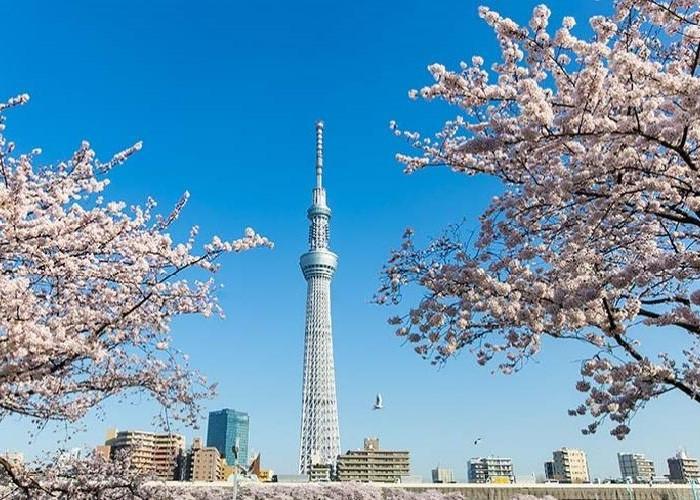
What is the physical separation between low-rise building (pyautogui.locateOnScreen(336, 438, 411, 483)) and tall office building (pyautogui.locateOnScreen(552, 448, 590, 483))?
146 feet

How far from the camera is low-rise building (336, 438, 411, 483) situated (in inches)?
2916

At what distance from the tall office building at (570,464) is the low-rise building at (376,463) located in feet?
146

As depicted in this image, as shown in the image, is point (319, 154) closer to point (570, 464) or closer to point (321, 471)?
point (321, 471)

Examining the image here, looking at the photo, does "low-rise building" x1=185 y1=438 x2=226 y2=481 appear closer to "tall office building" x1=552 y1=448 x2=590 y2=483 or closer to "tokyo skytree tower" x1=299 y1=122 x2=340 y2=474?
"tokyo skytree tower" x1=299 y1=122 x2=340 y2=474

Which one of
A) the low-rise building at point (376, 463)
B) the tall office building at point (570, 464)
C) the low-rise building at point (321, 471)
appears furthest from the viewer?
the tall office building at point (570, 464)

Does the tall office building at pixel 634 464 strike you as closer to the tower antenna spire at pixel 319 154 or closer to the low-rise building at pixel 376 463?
the low-rise building at pixel 376 463

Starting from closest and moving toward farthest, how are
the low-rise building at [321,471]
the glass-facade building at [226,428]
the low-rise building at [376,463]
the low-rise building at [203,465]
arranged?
the low-rise building at [321,471]
the low-rise building at [376,463]
the low-rise building at [203,465]
the glass-facade building at [226,428]

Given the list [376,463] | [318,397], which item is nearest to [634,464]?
[376,463]

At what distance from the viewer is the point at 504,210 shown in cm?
589

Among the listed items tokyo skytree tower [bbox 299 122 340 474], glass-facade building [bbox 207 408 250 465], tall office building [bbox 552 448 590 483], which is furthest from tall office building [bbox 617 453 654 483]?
glass-facade building [bbox 207 408 250 465]

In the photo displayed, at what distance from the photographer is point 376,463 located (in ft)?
251

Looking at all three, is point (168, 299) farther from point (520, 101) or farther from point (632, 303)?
point (632, 303)

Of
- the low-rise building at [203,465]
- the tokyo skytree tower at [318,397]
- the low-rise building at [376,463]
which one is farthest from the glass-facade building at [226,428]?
the tokyo skytree tower at [318,397]

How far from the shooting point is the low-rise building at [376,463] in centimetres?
7406
